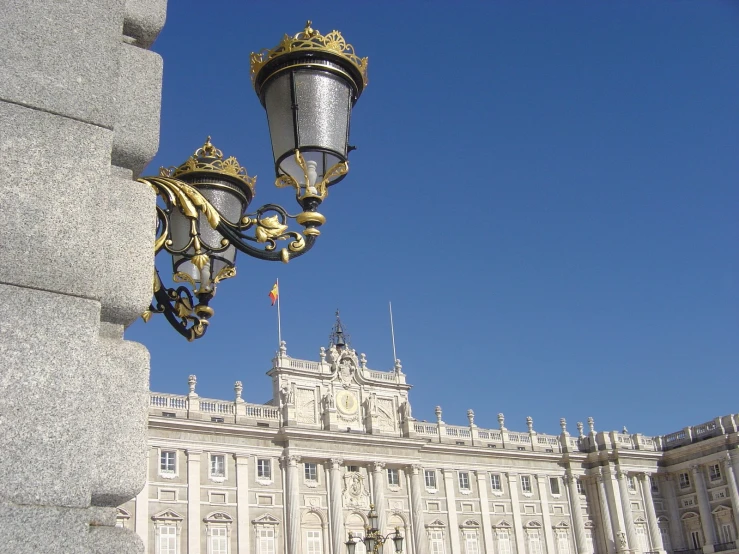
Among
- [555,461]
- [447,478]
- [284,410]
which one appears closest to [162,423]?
[284,410]

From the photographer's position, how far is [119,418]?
3.08 m

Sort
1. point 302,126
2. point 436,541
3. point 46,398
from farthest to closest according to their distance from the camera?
point 436,541, point 302,126, point 46,398

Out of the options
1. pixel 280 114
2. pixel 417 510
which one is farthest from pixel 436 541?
pixel 280 114

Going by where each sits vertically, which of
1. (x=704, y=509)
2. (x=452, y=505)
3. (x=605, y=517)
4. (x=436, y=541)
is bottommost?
(x=436, y=541)

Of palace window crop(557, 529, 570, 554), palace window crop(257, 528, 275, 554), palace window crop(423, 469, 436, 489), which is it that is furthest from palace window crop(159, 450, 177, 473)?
palace window crop(557, 529, 570, 554)

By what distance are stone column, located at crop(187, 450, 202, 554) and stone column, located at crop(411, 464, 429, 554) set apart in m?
11.3

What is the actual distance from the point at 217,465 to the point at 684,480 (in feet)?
98.5

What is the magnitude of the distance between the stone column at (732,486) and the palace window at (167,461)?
31755mm

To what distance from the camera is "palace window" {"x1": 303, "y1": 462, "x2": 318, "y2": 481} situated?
3788cm

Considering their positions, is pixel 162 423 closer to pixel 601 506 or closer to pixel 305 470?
pixel 305 470

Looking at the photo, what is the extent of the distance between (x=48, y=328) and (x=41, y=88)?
984 millimetres

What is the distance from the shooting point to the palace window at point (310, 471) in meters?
37.9

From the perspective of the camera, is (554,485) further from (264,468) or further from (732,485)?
(264,468)

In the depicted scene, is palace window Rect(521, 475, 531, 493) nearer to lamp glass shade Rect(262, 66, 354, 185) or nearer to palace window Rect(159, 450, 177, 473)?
palace window Rect(159, 450, 177, 473)
